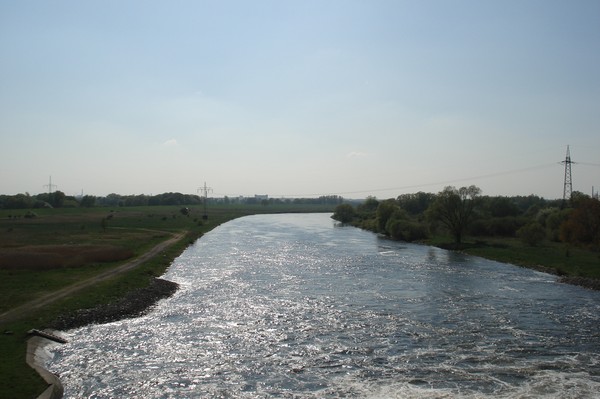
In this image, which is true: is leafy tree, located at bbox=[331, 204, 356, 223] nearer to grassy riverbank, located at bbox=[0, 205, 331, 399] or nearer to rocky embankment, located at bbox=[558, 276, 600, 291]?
grassy riverbank, located at bbox=[0, 205, 331, 399]

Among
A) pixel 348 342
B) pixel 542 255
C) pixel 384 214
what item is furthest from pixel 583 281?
pixel 384 214

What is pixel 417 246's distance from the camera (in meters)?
73.1

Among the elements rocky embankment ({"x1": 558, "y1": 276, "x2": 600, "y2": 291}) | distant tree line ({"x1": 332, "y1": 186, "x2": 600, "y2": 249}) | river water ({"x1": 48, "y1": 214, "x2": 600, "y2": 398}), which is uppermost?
distant tree line ({"x1": 332, "y1": 186, "x2": 600, "y2": 249})

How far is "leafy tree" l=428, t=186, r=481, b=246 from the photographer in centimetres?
7450

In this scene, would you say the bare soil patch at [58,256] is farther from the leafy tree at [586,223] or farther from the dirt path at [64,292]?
the leafy tree at [586,223]

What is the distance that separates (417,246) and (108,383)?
198 ft

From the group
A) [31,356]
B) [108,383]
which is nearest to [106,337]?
[31,356]

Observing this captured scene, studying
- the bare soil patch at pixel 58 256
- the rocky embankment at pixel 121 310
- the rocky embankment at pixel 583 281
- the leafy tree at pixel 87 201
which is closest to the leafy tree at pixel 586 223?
the rocky embankment at pixel 583 281

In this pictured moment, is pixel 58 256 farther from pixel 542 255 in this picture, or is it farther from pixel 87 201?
pixel 87 201

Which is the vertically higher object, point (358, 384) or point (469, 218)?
point (469, 218)

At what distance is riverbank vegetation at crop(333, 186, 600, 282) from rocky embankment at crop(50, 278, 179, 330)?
33.8 m

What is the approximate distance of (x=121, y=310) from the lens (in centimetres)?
2936

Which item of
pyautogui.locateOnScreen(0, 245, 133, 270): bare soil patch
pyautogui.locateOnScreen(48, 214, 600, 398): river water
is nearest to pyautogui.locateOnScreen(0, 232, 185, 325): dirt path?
pyautogui.locateOnScreen(0, 245, 133, 270): bare soil patch

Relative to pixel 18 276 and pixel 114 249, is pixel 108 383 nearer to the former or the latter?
pixel 18 276
